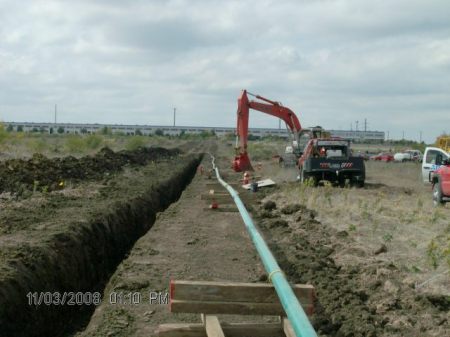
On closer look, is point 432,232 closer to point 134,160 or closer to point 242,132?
point 242,132

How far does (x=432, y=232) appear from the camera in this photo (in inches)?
415

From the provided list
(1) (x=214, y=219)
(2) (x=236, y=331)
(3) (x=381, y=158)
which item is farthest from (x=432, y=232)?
(3) (x=381, y=158)

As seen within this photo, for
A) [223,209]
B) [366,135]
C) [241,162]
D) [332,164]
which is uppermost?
[366,135]

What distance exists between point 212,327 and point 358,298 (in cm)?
205

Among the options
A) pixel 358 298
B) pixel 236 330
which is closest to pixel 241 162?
pixel 358 298

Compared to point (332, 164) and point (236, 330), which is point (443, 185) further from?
point (236, 330)

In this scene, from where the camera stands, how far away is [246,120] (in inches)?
1010

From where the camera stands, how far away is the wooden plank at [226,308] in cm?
554

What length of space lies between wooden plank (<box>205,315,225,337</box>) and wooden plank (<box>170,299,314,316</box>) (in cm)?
9

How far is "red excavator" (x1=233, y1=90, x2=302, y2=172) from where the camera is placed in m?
25.6

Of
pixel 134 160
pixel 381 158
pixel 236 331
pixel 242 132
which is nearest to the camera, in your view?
pixel 236 331

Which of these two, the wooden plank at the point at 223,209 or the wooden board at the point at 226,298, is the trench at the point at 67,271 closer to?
the wooden board at the point at 226,298

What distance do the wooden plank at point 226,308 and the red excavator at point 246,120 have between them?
1995 centimetres

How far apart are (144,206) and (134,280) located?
25.1ft
